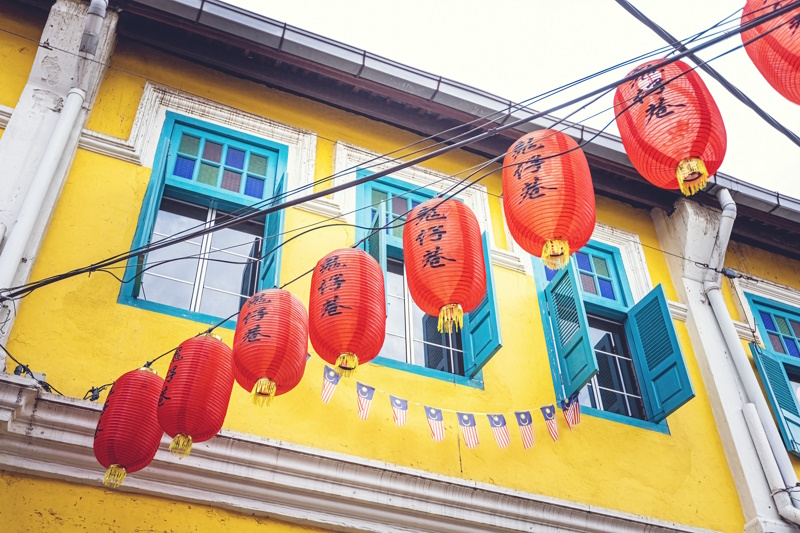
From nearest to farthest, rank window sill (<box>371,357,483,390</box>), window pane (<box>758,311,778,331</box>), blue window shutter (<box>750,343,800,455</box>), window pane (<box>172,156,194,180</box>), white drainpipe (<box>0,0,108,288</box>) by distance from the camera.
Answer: white drainpipe (<box>0,0,108,288</box>) < window sill (<box>371,357,483,390</box>) < window pane (<box>172,156,194,180</box>) < blue window shutter (<box>750,343,800,455</box>) < window pane (<box>758,311,778,331</box>)

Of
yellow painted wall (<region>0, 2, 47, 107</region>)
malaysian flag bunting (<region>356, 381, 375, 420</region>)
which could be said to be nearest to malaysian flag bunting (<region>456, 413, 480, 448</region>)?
malaysian flag bunting (<region>356, 381, 375, 420</region>)

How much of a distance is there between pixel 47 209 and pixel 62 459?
2.11 meters

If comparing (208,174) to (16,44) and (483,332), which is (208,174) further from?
(483,332)

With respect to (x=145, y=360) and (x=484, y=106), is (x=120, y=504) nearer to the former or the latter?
(x=145, y=360)

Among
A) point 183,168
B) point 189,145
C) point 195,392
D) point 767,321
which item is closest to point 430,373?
point 195,392

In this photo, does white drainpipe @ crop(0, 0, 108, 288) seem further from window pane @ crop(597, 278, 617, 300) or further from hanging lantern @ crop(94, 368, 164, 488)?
window pane @ crop(597, 278, 617, 300)

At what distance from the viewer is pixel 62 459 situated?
559 cm

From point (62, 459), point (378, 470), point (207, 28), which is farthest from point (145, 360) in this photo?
point (207, 28)

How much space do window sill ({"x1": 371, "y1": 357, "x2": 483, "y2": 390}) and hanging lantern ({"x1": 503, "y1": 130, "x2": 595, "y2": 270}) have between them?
2130 millimetres

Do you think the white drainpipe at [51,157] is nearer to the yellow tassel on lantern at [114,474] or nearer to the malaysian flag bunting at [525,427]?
the yellow tassel on lantern at [114,474]

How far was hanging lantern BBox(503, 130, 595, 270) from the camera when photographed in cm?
536

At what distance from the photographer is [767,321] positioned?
31.7 ft

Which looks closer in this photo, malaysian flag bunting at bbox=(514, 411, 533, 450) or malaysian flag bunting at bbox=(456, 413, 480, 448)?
malaysian flag bunting at bbox=(456, 413, 480, 448)

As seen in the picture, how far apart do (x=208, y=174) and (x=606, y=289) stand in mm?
4514
